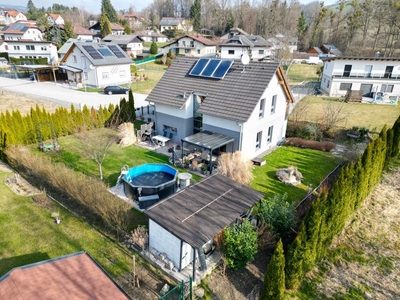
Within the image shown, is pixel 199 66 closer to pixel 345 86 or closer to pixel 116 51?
pixel 345 86

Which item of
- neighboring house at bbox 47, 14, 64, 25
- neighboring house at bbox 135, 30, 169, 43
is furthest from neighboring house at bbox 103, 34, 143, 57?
neighboring house at bbox 47, 14, 64, 25

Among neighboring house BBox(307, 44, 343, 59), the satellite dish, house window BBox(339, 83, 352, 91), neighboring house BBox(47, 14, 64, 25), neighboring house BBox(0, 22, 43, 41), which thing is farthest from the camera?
neighboring house BBox(47, 14, 64, 25)

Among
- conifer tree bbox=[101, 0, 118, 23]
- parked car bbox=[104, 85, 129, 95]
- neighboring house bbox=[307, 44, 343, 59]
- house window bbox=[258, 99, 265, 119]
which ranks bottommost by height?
parked car bbox=[104, 85, 129, 95]

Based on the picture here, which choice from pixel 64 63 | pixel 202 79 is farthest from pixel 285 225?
pixel 64 63

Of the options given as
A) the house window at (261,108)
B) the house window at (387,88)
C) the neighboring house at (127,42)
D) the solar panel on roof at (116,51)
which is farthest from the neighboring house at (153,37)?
the house window at (261,108)

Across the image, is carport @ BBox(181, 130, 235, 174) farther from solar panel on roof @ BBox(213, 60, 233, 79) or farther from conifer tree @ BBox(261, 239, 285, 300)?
conifer tree @ BBox(261, 239, 285, 300)

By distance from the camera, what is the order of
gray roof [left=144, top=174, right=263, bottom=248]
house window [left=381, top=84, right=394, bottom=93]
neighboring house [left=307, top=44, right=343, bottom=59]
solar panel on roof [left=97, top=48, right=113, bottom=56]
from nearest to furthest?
gray roof [left=144, top=174, right=263, bottom=248]
house window [left=381, top=84, right=394, bottom=93]
solar panel on roof [left=97, top=48, right=113, bottom=56]
neighboring house [left=307, top=44, right=343, bottom=59]

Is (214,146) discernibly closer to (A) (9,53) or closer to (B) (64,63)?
(B) (64,63)

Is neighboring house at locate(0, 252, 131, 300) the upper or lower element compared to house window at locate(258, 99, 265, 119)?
lower

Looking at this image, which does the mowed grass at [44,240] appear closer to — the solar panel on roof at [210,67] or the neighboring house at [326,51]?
the solar panel on roof at [210,67]
